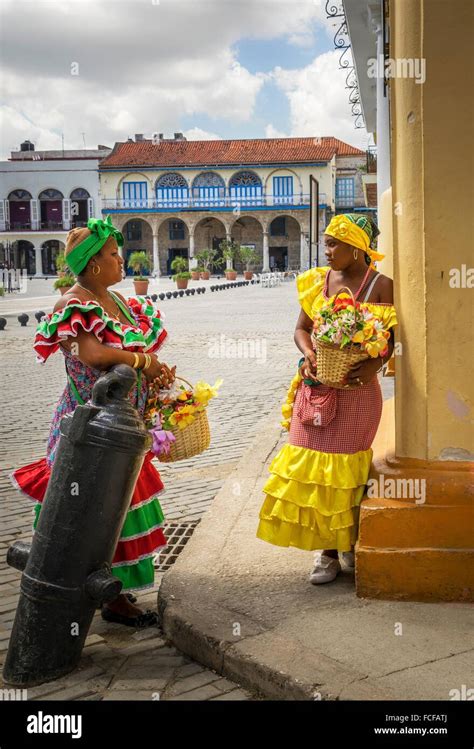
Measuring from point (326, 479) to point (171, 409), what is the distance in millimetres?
759

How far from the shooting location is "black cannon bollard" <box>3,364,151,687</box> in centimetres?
311

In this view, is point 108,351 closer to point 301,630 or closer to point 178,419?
point 178,419

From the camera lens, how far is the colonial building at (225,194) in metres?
64.0

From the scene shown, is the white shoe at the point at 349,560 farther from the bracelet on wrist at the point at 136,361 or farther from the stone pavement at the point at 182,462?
the bracelet on wrist at the point at 136,361

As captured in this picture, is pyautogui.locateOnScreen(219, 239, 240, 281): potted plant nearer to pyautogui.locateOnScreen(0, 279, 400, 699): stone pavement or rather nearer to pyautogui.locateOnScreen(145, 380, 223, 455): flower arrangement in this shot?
pyautogui.locateOnScreen(0, 279, 400, 699): stone pavement

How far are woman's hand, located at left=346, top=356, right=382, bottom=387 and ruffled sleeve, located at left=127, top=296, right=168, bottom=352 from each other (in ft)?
2.83

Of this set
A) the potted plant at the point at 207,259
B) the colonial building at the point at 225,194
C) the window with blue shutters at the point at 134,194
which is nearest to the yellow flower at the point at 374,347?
the potted plant at the point at 207,259

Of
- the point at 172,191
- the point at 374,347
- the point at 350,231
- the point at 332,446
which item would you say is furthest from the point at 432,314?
the point at 172,191

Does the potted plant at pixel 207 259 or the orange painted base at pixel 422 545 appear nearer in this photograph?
the orange painted base at pixel 422 545

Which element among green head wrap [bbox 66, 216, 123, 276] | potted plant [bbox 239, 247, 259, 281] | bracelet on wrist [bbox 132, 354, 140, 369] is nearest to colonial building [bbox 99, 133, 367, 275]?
potted plant [bbox 239, 247, 259, 281]

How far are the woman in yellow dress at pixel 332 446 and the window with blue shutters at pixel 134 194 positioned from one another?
62903mm

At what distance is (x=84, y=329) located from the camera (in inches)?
133
